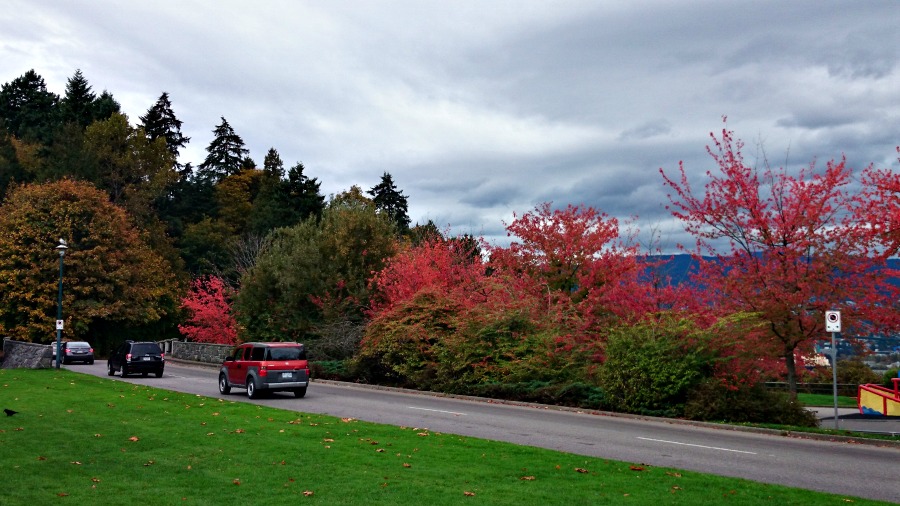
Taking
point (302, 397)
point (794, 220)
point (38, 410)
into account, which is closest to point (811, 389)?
point (794, 220)

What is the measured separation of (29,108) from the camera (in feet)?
299

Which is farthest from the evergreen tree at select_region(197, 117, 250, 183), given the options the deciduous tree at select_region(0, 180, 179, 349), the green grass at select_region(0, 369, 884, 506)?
the green grass at select_region(0, 369, 884, 506)

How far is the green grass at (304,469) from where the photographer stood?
9438 millimetres

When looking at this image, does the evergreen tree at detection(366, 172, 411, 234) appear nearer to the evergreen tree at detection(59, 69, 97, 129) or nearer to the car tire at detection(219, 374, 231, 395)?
the evergreen tree at detection(59, 69, 97, 129)

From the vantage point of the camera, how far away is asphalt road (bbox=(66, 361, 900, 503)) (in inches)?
479

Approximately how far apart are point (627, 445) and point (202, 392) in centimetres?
1795

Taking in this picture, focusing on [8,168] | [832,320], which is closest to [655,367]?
[832,320]

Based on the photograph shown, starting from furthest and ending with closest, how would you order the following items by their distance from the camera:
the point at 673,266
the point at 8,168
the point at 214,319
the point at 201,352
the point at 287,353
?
the point at 8,168
the point at 214,319
the point at 201,352
the point at 673,266
the point at 287,353

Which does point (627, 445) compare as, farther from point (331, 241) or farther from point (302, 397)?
point (331, 241)

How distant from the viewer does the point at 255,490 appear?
381 inches

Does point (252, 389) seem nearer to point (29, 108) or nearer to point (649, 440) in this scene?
point (649, 440)

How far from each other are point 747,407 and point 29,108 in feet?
308

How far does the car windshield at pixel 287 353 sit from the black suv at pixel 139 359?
13537mm

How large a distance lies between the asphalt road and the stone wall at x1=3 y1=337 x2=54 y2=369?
1800cm
